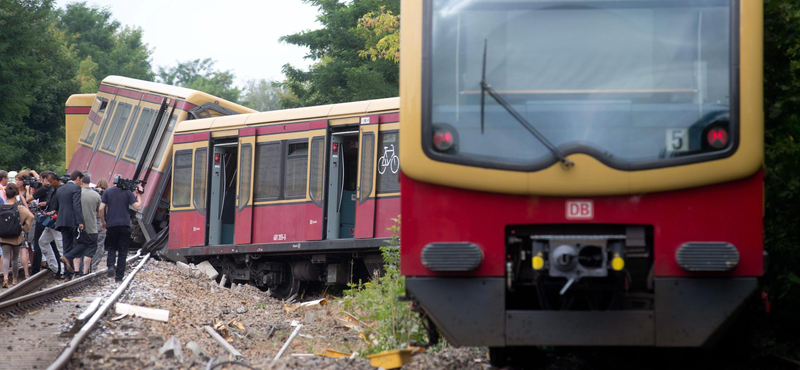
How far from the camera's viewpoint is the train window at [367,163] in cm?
1305

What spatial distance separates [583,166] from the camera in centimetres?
505

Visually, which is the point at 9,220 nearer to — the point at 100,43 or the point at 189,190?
the point at 189,190

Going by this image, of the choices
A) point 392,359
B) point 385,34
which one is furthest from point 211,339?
point 385,34

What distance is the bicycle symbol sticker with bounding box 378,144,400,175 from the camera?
1282cm

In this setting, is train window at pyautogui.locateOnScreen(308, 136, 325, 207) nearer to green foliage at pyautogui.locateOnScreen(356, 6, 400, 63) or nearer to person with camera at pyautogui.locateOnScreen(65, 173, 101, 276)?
person with camera at pyautogui.locateOnScreen(65, 173, 101, 276)

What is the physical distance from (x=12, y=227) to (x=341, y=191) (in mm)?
4599

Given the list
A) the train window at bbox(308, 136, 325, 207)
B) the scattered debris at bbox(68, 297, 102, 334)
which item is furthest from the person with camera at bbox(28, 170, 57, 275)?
the scattered debris at bbox(68, 297, 102, 334)

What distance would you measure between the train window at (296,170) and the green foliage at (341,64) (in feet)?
46.8

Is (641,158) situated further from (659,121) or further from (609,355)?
(609,355)

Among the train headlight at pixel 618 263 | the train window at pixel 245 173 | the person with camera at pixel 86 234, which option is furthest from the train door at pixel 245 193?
the train headlight at pixel 618 263

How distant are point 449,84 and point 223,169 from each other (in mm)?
11097

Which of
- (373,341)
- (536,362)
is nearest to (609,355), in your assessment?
(536,362)

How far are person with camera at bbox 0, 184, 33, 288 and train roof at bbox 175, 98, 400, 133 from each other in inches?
144

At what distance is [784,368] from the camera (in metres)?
6.29
